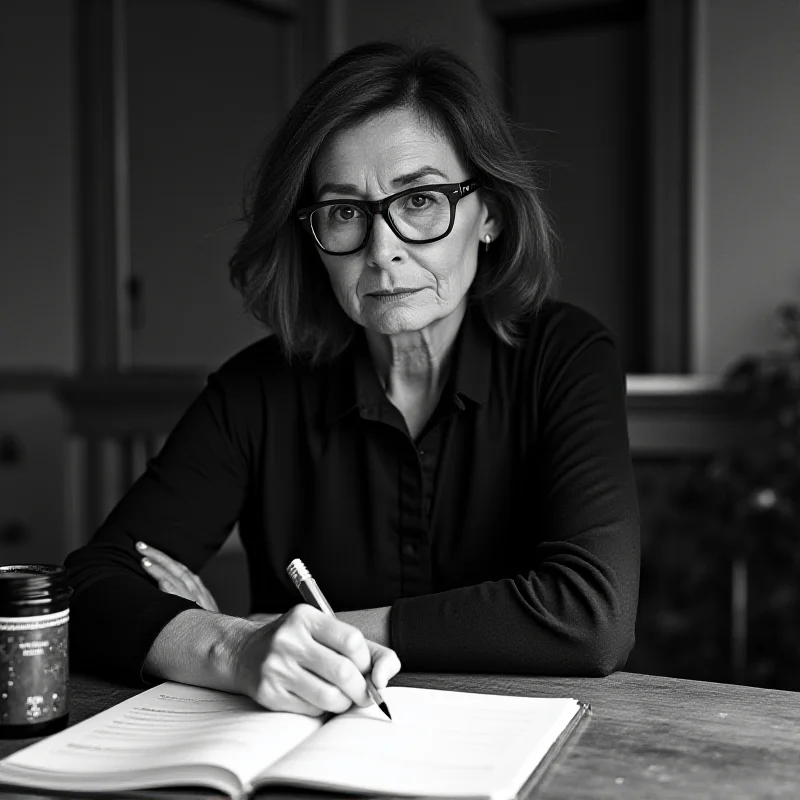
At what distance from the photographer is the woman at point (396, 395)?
5.16ft

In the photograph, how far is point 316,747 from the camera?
977mm

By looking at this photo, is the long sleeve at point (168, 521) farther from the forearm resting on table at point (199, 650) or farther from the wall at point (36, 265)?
the wall at point (36, 265)

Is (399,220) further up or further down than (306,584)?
further up

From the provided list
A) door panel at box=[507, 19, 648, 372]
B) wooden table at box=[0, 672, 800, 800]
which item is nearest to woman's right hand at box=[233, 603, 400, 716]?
wooden table at box=[0, 672, 800, 800]

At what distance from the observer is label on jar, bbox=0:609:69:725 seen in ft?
3.41

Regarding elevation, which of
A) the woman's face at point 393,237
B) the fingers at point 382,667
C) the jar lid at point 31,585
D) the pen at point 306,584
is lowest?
the fingers at point 382,667

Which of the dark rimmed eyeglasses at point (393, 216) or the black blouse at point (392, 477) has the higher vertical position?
the dark rimmed eyeglasses at point (393, 216)

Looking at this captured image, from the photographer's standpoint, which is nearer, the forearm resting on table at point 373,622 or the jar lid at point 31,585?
the jar lid at point 31,585

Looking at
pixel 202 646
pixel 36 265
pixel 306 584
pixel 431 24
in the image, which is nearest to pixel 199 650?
pixel 202 646

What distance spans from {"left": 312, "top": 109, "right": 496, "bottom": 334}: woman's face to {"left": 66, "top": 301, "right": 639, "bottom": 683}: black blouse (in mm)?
141

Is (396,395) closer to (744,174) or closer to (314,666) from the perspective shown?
(314,666)

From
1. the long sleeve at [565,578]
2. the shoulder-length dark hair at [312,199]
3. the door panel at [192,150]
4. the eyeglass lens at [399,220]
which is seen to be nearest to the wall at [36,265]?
the door panel at [192,150]

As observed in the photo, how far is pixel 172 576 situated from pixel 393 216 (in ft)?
2.05

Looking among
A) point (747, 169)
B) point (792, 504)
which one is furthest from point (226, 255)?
point (792, 504)
